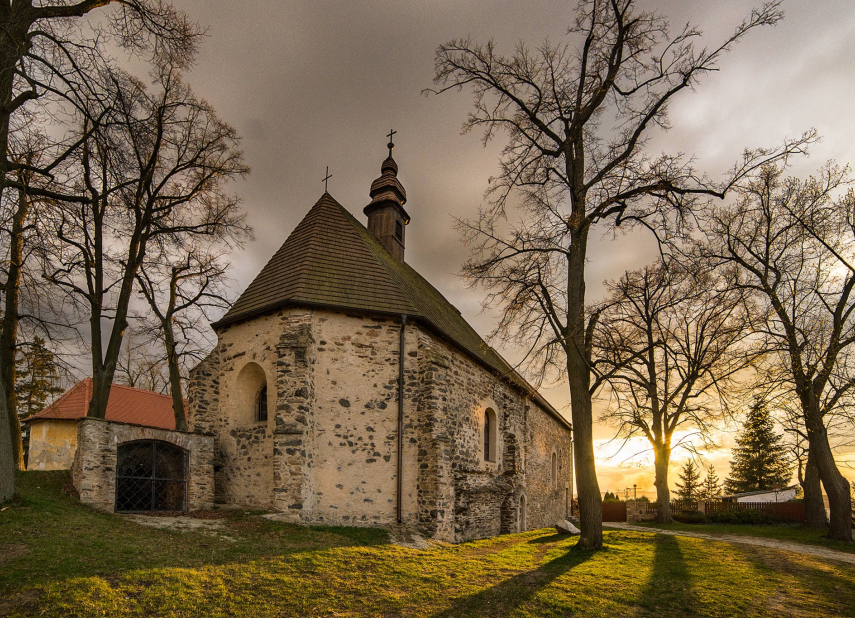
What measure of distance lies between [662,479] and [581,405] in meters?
12.6

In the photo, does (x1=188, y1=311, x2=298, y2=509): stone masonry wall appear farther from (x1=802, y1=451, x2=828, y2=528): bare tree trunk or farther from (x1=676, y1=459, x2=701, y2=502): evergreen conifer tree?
(x1=676, y1=459, x2=701, y2=502): evergreen conifer tree

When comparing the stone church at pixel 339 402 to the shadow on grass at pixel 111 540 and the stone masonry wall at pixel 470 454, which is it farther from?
the shadow on grass at pixel 111 540

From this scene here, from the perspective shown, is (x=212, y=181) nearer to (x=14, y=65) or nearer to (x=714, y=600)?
(x=14, y=65)

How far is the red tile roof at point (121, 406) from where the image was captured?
22125mm

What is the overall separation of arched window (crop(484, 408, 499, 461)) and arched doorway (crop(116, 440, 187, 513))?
29.7 ft

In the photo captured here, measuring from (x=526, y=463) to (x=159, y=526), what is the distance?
43.6 feet

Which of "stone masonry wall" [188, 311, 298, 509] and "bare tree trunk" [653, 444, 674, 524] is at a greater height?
"stone masonry wall" [188, 311, 298, 509]

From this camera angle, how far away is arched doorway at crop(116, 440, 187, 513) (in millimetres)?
10352

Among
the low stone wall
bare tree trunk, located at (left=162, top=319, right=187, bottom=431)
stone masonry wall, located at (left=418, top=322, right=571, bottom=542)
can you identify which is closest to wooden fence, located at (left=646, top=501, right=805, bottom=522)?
stone masonry wall, located at (left=418, top=322, right=571, bottom=542)

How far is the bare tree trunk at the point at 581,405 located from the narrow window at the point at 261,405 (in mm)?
7321

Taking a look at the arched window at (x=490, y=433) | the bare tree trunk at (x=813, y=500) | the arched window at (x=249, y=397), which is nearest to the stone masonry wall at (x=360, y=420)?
the arched window at (x=249, y=397)

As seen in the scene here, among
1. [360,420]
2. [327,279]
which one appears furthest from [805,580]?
[327,279]

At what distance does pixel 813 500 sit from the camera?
17.0 metres

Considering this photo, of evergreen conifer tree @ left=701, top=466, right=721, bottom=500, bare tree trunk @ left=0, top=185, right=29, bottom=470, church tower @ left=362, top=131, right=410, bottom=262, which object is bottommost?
evergreen conifer tree @ left=701, top=466, right=721, bottom=500
